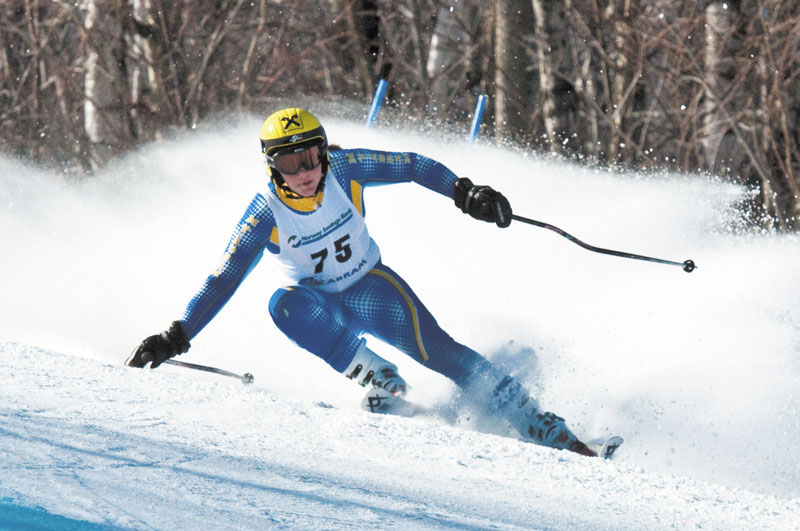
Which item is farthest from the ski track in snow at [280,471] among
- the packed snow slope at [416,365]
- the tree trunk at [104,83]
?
the tree trunk at [104,83]

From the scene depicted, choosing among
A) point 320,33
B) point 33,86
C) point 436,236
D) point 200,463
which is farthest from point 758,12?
point 33,86

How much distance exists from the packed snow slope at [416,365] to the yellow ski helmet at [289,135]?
2.99ft

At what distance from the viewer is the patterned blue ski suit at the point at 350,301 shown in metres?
4.03

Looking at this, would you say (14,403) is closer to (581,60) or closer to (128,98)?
(128,98)

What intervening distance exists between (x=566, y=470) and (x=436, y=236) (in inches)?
144

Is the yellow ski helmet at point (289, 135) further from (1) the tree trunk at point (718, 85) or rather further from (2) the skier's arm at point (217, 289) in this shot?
(1) the tree trunk at point (718, 85)

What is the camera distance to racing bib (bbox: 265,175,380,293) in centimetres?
411

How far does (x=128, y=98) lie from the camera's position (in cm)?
1248

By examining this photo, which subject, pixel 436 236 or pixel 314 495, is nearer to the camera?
pixel 314 495

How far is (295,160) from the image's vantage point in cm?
400

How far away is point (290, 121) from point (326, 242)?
0.49 metres

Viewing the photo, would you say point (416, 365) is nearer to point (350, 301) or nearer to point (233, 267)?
point (350, 301)

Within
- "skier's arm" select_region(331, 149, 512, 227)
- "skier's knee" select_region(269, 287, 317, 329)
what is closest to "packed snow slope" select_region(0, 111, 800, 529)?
"skier's knee" select_region(269, 287, 317, 329)

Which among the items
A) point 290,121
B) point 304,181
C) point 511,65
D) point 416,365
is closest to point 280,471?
point 304,181
